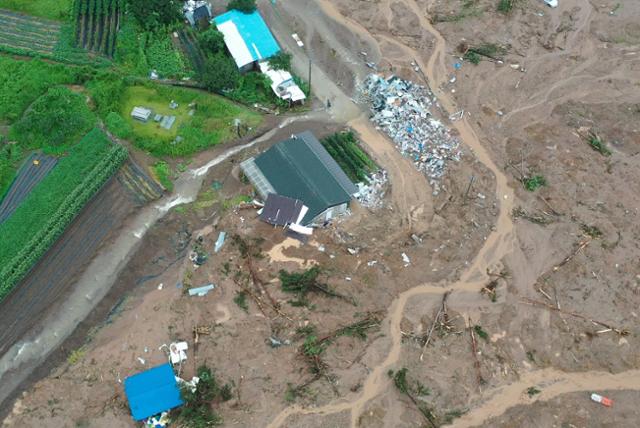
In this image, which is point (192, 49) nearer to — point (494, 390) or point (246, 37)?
point (246, 37)

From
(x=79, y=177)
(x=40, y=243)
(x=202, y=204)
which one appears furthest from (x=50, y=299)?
(x=202, y=204)

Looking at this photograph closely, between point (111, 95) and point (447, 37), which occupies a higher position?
point (111, 95)

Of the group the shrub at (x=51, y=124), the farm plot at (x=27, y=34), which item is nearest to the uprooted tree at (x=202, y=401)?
the shrub at (x=51, y=124)

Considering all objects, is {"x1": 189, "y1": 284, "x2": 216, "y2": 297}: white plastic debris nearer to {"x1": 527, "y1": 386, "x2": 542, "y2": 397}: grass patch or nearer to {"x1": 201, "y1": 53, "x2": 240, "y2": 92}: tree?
{"x1": 201, "y1": 53, "x2": 240, "y2": 92}: tree

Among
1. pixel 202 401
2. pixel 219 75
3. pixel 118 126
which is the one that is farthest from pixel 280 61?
pixel 202 401

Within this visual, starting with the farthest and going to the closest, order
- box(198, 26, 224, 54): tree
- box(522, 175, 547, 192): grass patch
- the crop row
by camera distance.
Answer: box(198, 26, 224, 54): tree
box(522, 175, 547, 192): grass patch
the crop row

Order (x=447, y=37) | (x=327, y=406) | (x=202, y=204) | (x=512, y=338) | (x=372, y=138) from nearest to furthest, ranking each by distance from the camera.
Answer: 1. (x=327, y=406)
2. (x=512, y=338)
3. (x=202, y=204)
4. (x=372, y=138)
5. (x=447, y=37)

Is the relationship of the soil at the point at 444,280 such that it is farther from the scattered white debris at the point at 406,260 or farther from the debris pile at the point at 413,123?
the debris pile at the point at 413,123

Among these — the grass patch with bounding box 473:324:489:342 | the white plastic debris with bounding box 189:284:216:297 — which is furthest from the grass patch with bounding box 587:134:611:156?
the white plastic debris with bounding box 189:284:216:297

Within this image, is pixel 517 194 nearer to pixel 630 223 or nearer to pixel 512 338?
pixel 630 223
